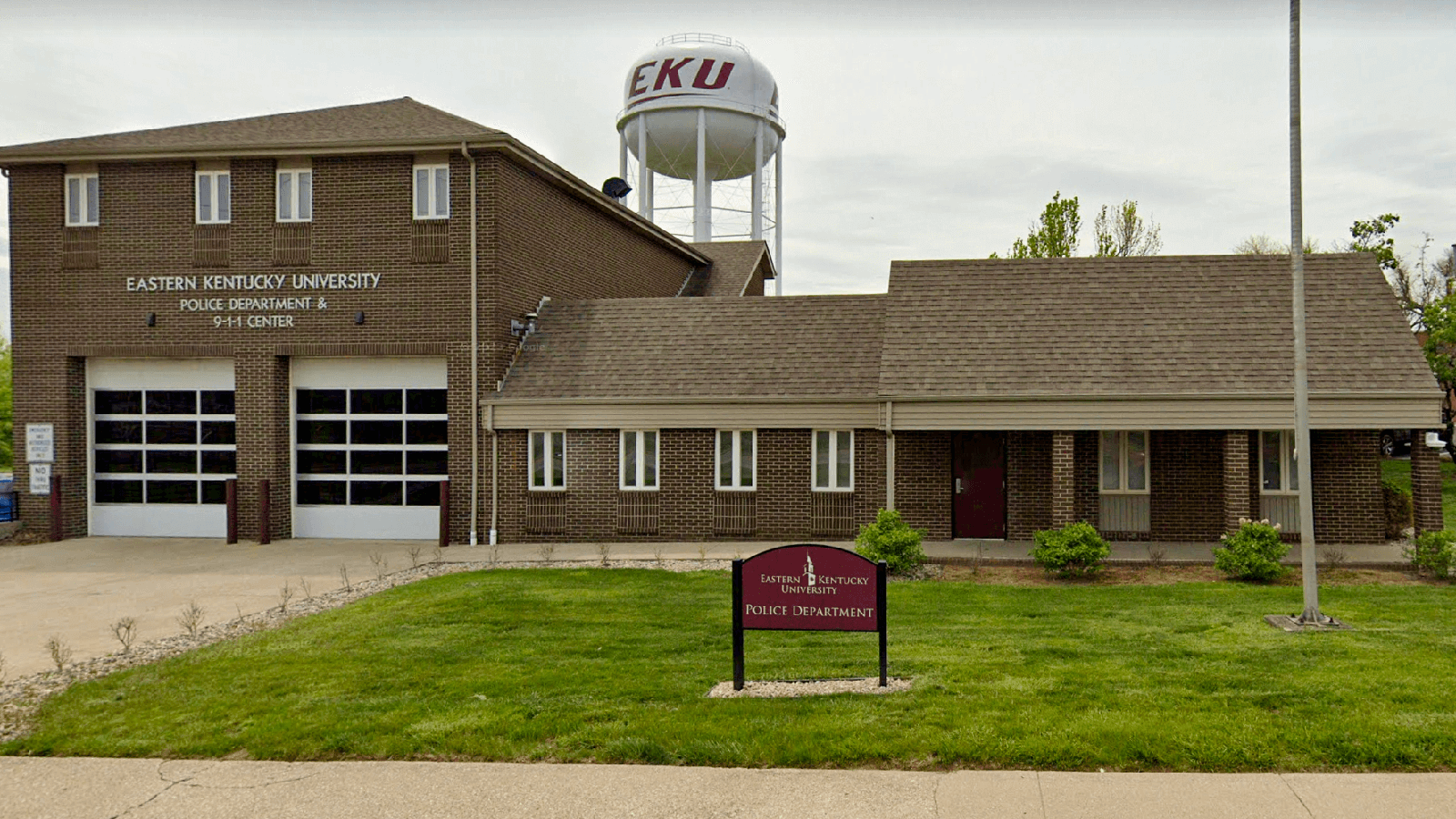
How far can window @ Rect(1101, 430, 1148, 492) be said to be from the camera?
1848 cm

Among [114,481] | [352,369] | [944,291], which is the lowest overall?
[114,481]

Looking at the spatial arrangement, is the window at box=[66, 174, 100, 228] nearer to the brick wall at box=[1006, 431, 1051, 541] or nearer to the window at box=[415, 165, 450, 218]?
the window at box=[415, 165, 450, 218]

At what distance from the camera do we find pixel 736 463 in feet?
64.0

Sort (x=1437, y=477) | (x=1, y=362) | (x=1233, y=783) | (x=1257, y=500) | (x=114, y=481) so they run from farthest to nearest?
(x=1, y=362) → (x=114, y=481) → (x=1257, y=500) → (x=1437, y=477) → (x=1233, y=783)

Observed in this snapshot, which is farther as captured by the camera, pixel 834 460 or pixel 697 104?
pixel 697 104

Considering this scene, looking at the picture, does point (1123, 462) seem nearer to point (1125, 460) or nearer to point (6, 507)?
point (1125, 460)

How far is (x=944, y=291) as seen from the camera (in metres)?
20.1

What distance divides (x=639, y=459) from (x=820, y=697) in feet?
38.9

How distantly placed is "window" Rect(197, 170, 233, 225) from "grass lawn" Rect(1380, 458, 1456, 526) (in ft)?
80.6

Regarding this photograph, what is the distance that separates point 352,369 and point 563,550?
6082mm

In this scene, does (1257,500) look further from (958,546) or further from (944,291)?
(944,291)

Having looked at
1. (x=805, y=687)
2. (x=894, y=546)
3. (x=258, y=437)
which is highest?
(x=258, y=437)

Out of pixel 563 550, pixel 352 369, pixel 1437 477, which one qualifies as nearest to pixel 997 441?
pixel 1437 477

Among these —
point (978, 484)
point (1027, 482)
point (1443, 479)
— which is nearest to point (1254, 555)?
point (1027, 482)
